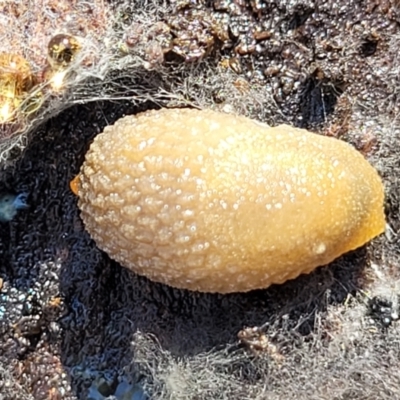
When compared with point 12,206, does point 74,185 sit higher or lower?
higher

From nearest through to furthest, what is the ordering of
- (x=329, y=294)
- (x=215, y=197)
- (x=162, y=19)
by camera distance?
(x=215, y=197), (x=329, y=294), (x=162, y=19)

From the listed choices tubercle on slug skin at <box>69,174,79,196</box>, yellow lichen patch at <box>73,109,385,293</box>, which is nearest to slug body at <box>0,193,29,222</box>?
tubercle on slug skin at <box>69,174,79,196</box>

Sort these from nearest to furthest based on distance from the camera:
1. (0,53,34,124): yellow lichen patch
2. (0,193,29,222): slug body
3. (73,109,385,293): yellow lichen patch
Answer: (73,109,385,293): yellow lichen patch → (0,53,34,124): yellow lichen patch → (0,193,29,222): slug body

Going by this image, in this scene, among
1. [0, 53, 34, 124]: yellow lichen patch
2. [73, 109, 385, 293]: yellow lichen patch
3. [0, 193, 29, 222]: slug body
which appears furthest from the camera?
[0, 193, 29, 222]: slug body

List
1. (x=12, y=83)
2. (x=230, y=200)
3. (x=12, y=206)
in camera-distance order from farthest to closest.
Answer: (x=12, y=206), (x=12, y=83), (x=230, y=200)

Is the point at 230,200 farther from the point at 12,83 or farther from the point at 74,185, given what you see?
the point at 12,83

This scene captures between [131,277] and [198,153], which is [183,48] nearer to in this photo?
[198,153]

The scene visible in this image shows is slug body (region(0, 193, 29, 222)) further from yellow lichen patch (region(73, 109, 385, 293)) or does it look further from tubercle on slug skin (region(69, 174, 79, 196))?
yellow lichen patch (region(73, 109, 385, 293))

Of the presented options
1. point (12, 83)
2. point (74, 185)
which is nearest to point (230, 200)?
point (74, 185)

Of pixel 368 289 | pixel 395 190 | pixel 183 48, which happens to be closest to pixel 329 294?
pixel 368 289
